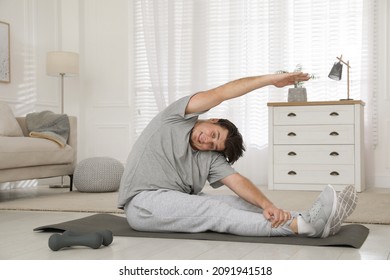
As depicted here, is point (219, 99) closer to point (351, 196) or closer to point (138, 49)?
point (351, 196)

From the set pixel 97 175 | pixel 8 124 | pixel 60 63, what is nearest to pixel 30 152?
pixel 8 124

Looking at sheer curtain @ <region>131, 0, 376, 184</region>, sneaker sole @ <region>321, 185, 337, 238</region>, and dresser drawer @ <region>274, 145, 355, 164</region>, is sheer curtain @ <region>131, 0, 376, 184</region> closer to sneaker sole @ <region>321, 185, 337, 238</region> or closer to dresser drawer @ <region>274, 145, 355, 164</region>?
dresser drawer @ <region>274, 145, 355, 164</region>

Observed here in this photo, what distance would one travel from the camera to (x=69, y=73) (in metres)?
5.93

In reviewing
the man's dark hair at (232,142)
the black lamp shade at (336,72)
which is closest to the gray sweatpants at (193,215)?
the man's dark hair at (232,142)

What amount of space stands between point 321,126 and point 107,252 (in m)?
3.17

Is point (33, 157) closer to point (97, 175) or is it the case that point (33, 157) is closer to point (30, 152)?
point (30, 152)

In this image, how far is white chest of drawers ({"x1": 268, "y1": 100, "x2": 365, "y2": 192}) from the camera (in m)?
4.92

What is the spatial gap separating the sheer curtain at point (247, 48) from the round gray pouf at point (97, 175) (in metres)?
1.33

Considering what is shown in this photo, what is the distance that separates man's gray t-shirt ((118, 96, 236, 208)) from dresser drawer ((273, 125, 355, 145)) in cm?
258

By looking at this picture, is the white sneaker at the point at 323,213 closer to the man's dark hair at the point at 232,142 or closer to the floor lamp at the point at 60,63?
the man's dark hair at the point at 232,142

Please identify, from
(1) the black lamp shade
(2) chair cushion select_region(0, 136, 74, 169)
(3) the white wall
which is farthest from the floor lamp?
(1) the black lamp shade

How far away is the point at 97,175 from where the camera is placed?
4.91 m

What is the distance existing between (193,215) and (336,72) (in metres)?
2.98

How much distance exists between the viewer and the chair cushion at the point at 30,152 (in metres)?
4.20
